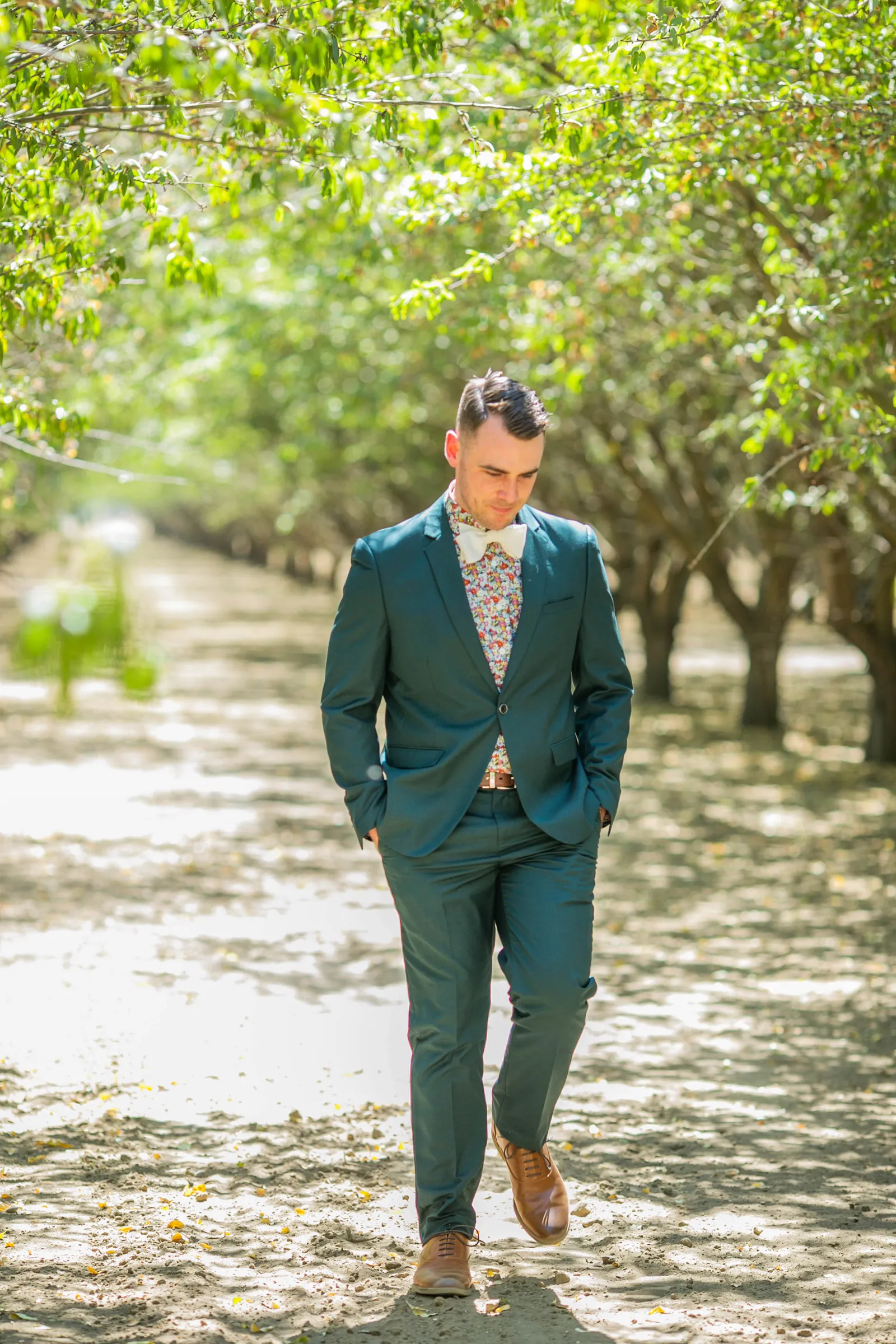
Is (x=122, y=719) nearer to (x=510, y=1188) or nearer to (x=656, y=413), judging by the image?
(x=656, y=413)

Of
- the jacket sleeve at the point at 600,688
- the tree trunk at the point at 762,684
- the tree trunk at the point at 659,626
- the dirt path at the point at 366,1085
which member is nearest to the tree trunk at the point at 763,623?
the tree trunk at the point at 762,684

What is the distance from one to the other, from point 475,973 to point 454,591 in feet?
3.21

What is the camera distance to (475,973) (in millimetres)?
4098

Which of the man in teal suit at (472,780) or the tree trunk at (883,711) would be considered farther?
the tree trunk at (883,711)

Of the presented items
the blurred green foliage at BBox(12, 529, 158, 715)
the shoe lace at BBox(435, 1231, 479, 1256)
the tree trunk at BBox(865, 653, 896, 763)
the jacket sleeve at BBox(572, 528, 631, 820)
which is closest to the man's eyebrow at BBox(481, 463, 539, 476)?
the jacket sleeve at BBox(572, 528, 631, 820)

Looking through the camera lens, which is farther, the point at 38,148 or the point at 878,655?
the point at 878,655

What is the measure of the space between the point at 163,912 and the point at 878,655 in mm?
8161

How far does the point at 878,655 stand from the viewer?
48.2 feet

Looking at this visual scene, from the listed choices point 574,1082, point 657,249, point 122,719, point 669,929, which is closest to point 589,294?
point 657,249

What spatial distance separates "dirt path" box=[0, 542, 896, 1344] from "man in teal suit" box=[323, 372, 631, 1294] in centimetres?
55

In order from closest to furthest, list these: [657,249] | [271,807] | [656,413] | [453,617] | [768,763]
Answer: [453,617]
[657,249]
[271,807]
[768,763]
[656,413]

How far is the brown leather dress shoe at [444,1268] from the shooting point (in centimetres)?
402

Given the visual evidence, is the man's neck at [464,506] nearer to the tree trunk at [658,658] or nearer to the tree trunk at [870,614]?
the tree trunk at [870,614]

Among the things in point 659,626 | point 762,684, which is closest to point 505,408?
point 762,684
